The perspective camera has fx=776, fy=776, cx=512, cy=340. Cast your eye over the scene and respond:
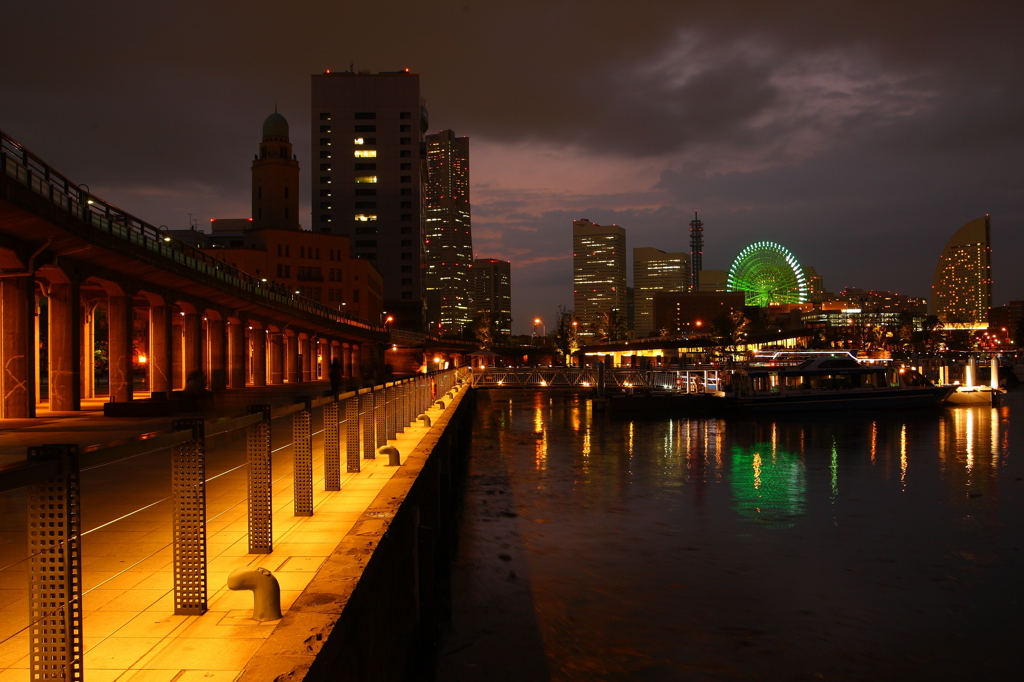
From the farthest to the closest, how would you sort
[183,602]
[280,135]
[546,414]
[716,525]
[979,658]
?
1. [280,135]
2. [546,414]
3. [716,525]
4. [979,658]
5. [183,602]

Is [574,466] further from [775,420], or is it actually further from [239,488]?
[775,420]

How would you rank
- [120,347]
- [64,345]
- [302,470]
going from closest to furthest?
1. [302,470]
2. [64,345]
3. [120,347]

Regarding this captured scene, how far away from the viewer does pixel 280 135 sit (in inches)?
4882

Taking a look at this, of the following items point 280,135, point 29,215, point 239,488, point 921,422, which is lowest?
Answer: point 921,422

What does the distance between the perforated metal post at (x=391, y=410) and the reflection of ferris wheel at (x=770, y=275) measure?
584 ft

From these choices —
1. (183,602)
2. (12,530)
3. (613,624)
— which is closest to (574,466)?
Result: (613,624)

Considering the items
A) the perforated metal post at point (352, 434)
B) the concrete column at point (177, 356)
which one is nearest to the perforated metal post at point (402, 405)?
the perforated metal post at point (352, 434)

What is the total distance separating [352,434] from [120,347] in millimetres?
24823

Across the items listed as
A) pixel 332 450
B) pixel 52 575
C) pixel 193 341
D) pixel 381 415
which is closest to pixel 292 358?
pixel 193 341

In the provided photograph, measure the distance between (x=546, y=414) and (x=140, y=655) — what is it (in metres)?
48.5

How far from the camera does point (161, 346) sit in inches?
1459

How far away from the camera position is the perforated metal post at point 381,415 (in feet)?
51.2

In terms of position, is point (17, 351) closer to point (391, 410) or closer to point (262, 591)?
point (391, 410)

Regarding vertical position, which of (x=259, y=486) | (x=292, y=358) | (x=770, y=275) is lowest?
(x=259, y=486)
